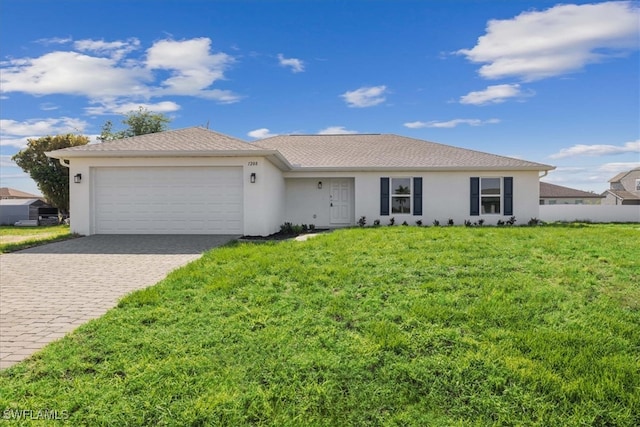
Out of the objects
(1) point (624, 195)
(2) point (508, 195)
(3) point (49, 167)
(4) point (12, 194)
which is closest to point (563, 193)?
(1) point (624, 195)

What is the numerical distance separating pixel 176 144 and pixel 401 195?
892 centimetres

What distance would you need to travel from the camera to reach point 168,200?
12.5 m

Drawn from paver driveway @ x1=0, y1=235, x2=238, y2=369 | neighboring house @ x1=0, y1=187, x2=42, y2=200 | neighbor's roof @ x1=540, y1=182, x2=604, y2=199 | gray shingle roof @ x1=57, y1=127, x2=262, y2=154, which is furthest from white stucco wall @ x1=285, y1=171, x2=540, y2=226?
neighboring house @ x1=0, y1=187, x2=42, y2=200

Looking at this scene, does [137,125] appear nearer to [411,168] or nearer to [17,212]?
[17,212]

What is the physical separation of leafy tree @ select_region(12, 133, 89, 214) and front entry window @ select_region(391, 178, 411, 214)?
22.7 m

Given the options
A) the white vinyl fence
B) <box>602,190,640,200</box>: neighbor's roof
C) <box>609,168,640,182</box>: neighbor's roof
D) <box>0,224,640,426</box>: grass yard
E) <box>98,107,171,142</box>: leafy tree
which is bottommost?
<box>0,224,640,426</box>: grass yard

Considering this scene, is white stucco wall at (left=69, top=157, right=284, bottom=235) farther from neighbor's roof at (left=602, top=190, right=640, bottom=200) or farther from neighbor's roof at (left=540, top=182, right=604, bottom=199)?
neighbor's roof at (left=602, top=190, right=640, bottom=200)

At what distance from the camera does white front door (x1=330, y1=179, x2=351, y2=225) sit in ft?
53.6

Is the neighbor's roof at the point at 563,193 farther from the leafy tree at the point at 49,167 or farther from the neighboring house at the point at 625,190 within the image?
the leafy tree at the point at 49,167

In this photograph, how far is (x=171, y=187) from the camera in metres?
12.5

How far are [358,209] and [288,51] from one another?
6.80 m

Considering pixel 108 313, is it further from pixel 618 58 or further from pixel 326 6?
pixel 618 58

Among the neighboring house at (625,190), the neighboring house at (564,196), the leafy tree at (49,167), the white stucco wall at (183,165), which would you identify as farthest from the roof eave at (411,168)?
the neighboring house at (625,190)

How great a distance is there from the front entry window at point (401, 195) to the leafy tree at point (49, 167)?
22686 mm
